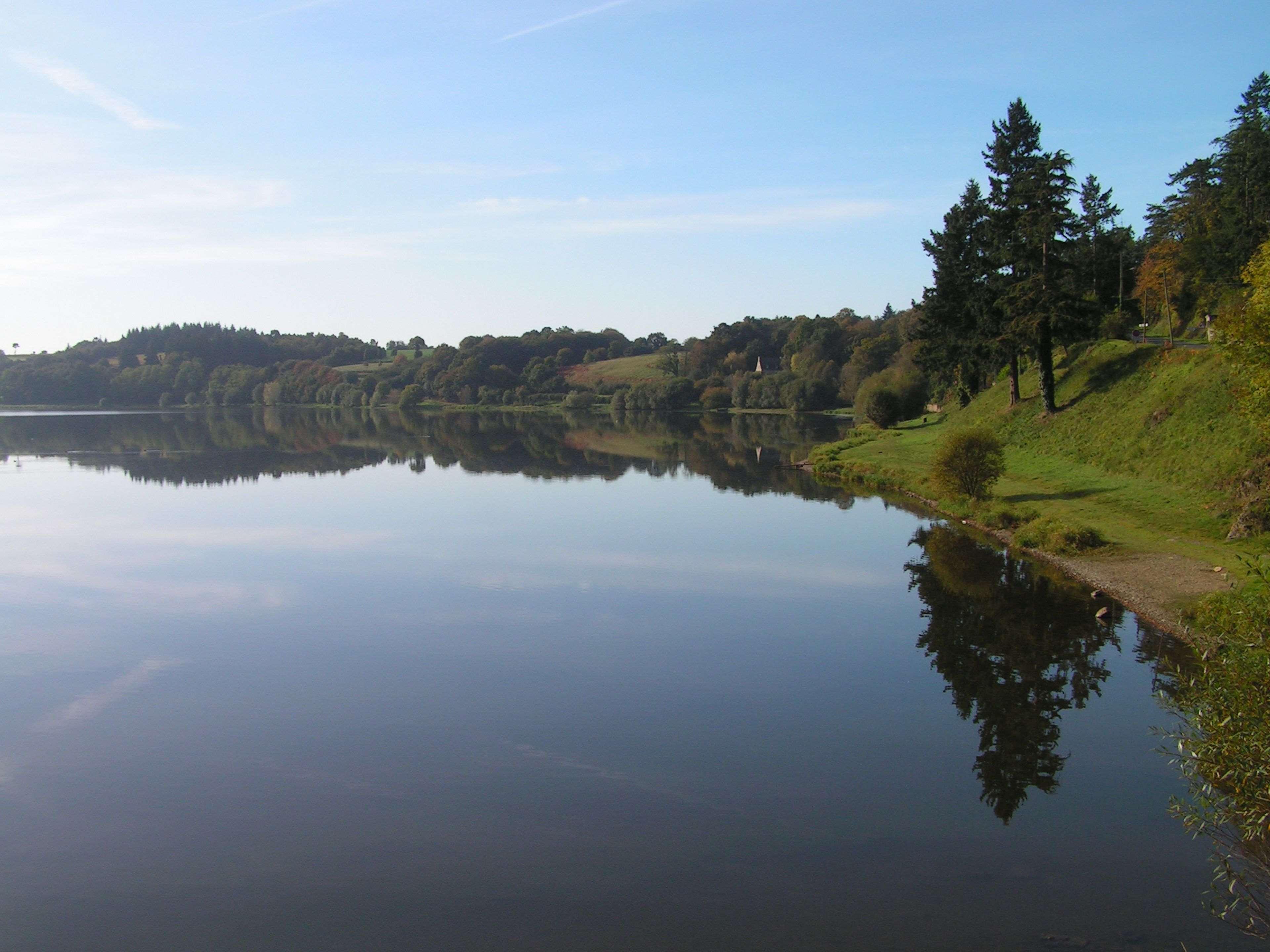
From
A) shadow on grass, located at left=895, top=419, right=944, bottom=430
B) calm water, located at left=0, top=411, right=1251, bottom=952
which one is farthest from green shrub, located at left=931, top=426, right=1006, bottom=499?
shadow on grass, located at left=895, top=419, right=944, bottom=430

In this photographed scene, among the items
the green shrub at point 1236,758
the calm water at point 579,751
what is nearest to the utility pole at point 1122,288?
the calm water at point 579,751

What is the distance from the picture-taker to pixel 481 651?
67.4 feet

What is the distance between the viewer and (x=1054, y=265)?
4575cm

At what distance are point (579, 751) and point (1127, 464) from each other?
27569 millimetres

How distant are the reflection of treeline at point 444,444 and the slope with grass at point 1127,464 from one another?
341 inches

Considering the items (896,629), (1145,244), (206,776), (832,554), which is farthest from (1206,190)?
(206,776)

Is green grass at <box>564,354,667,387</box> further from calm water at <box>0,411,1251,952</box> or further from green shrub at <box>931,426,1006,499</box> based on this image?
calm water at <box>0,411,1251,952</box>

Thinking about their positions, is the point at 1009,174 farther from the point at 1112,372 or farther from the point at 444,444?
the point at 444,444

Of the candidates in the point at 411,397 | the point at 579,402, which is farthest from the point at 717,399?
the point at 411,397

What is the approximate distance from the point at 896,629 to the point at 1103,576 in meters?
6.33

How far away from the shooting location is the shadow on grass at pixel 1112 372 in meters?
43.3

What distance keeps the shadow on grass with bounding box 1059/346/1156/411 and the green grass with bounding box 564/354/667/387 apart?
94642mm

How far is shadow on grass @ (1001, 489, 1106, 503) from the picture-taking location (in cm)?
3331

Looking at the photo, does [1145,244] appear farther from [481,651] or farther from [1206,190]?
[481,651]
